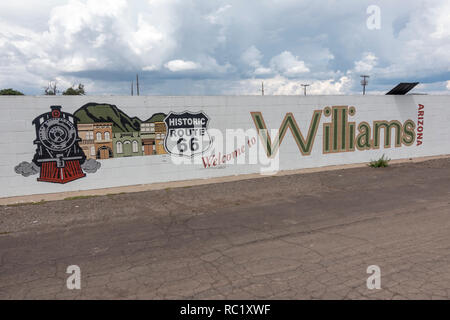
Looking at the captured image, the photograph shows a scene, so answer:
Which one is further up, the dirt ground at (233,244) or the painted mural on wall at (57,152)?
the painted mural on wall at (57,152)

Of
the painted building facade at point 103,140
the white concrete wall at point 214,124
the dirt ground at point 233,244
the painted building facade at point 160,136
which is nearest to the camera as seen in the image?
the dirt ground at point 233,244

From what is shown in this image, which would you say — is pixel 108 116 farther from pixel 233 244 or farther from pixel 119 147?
pixel 233 244

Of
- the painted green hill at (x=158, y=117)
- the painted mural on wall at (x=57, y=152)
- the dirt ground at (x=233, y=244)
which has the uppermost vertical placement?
the painted green hill at (x=158, y=117)

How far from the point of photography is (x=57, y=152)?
10805mm

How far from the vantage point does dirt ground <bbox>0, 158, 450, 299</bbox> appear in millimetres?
4453

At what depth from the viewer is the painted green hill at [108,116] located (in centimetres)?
1106

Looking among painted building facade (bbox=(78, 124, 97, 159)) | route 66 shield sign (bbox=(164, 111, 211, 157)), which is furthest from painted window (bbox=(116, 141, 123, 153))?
route 66 shield sign (bbox=(164, 111, 211, 157))

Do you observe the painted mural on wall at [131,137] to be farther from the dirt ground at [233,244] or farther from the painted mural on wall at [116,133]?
the dirt ground at [233,244]

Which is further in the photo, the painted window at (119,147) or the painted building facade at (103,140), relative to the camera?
the painted window at (119,147)

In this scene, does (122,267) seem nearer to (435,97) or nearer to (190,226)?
(190,226)

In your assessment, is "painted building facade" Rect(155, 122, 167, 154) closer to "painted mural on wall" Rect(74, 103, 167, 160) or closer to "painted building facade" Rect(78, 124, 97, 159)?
"painted mural on wall" Rect(74, 103, 167, 160)

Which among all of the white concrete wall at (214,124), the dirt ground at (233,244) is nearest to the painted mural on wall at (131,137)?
the white concrete wall at (214,124)

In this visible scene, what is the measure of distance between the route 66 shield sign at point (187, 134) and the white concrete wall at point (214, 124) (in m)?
0.25

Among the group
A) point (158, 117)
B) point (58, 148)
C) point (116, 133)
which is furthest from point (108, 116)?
point (58, 148)
